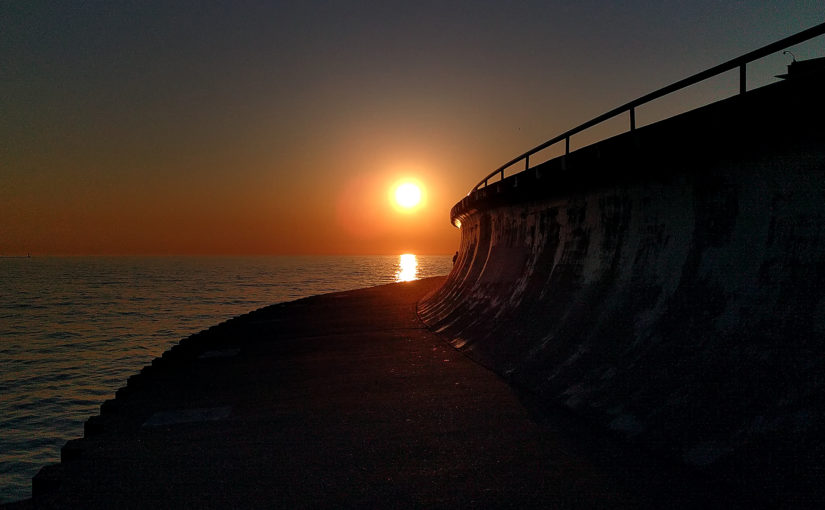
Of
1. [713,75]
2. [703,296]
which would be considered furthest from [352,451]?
[713,75]

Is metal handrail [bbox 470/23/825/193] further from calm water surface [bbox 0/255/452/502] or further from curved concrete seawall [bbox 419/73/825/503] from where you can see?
calm water surface [bbox 0/255/452/502]

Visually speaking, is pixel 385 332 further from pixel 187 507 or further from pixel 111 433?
pixel 187 507

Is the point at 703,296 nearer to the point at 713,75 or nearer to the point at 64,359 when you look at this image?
the point at 713,75

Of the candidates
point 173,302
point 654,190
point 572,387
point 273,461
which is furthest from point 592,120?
point 173,302

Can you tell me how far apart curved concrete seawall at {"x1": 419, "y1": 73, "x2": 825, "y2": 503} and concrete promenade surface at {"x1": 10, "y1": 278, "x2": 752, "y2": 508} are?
1.49 feet

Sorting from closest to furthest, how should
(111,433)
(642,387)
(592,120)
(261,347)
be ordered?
(642,387) < (111,433) < (592,120) < (261,347)

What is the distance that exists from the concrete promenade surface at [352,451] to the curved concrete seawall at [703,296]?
1.49 feet

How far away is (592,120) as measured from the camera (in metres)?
9.66

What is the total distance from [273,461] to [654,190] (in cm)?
603

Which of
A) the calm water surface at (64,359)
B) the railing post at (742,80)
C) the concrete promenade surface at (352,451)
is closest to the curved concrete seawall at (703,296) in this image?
the railing post at (742,80)

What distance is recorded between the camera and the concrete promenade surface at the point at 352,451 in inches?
203

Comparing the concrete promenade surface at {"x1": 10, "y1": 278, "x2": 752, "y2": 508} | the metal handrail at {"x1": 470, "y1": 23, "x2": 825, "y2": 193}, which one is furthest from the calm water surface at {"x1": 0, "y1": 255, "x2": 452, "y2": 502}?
the metal handrail at {"x1": 470, "y1": 23, "x2": 825, "y2": 193}

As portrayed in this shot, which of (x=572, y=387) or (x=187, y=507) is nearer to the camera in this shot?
(x=187, y=507)

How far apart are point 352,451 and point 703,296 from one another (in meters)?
4.24
